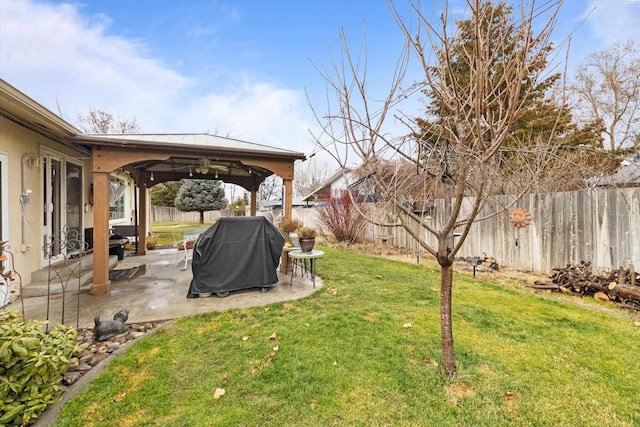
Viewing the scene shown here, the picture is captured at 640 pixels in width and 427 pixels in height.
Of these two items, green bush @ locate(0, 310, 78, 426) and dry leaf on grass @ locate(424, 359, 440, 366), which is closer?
green bush @ locate(0, 310, 78, 426)

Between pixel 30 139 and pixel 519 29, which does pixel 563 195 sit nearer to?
pixel 519 29

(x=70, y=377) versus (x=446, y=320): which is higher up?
(x=446, y=320)

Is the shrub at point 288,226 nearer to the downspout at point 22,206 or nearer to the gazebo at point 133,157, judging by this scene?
the gazebo at point 133,157

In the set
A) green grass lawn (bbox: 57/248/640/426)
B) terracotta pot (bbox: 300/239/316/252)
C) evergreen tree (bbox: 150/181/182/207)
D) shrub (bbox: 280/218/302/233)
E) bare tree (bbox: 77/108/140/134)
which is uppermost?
bare tree (bbox: 77/108/140/134)

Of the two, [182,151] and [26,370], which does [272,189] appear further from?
[26,370]

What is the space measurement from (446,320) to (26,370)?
2.89 m

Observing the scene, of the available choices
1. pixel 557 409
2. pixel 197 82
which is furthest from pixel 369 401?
pixel 197 82

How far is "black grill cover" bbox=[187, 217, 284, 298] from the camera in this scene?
430cm

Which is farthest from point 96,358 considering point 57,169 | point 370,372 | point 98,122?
point 98,122

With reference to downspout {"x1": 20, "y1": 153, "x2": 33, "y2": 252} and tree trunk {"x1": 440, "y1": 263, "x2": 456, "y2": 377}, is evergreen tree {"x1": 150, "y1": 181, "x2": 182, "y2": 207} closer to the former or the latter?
downspout {"x1": 20, "y1": 153, "x2": 33, "y2": 252}

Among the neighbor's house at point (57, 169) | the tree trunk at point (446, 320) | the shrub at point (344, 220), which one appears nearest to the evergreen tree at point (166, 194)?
the shrub at point (344, 220)

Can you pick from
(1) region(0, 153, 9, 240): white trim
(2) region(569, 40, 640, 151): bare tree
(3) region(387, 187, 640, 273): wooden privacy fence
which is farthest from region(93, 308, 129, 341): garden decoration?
(2) region(569, 40, 640, 151): bare tree

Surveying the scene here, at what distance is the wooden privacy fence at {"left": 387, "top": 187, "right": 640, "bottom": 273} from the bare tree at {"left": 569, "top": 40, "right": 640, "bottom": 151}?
29.7ft

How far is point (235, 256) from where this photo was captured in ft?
14.9
